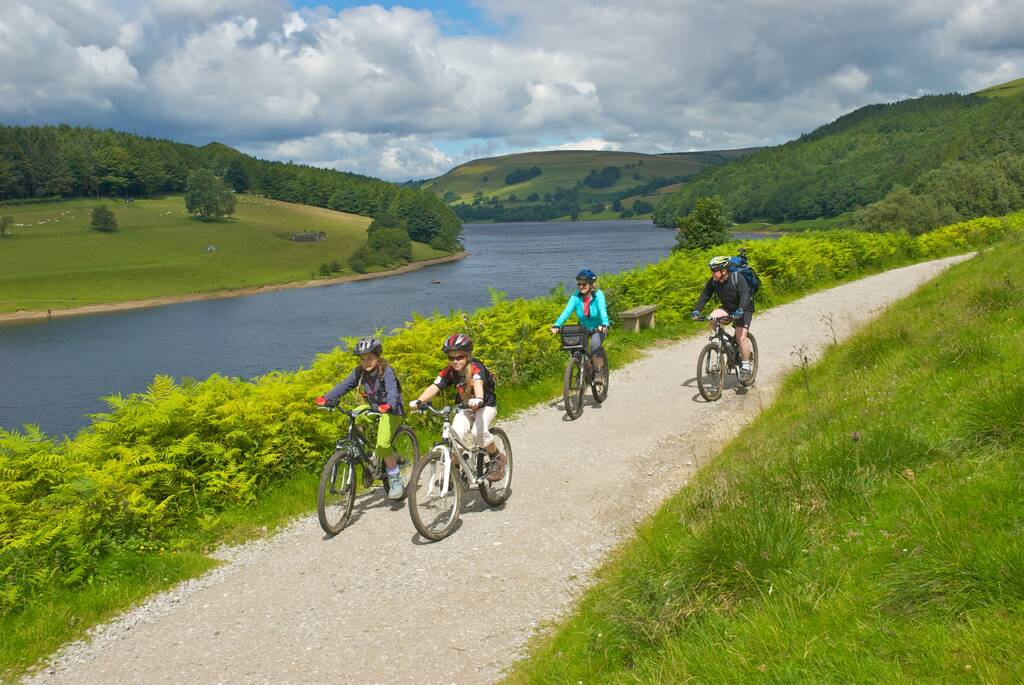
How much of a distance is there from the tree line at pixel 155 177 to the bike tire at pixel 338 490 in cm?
13871

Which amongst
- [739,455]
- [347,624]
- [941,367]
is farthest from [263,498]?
[941,367]

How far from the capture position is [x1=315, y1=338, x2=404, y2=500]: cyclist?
752 cm

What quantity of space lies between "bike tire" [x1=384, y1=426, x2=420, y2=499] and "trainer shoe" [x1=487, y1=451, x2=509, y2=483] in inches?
32.7

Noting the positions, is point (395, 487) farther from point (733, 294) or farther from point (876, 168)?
point (876, 168)

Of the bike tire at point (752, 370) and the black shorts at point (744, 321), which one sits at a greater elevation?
the black shorts at point (744, 321)

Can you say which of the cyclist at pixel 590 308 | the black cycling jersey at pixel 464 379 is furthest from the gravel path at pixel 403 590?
the cyclist at pixel 590 308

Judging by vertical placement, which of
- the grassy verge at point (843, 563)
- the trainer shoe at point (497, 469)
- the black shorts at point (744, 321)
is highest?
the black shorts at point (744, 321)

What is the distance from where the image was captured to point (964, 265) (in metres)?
17.6

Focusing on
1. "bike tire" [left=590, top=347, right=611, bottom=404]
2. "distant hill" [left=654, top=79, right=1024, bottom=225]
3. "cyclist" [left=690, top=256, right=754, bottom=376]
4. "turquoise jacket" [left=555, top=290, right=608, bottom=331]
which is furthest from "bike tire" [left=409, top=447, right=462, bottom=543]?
"distant hill" [left=654, top=79, right=1024, bottom=225]

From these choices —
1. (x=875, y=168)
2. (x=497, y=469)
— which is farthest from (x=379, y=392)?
(x=875, y=168)

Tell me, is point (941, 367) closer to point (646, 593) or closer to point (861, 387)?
point (861, 387)

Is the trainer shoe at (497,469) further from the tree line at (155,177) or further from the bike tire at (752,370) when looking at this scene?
the tree line at (155,177)

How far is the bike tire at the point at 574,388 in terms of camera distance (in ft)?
35.8

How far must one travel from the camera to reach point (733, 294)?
37.4 ft
